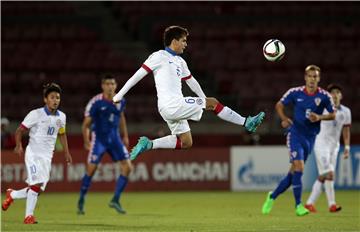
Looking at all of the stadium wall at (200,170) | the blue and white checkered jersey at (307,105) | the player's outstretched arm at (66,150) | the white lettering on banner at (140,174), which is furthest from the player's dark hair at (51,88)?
the white lettering on banner at (140,174)

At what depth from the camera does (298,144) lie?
13703 millimetres

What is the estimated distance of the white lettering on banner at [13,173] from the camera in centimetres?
2100

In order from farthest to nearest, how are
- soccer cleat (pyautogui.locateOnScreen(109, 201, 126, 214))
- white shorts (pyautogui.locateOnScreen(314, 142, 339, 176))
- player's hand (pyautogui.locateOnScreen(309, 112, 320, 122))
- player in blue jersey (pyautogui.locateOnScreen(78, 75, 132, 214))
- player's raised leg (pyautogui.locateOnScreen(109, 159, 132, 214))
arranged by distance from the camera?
player in blue jersey (pyautogui.locateOnScreen(78, 75, 132, 214))
white shorts (pyautogui.locateOnScreen(314, 142, 339, 176))
player's raised leg (pyautogui.locateOnScreen(109, 159, 132, 214))
soccer cleat (pyautogui.locateOnScreen(109, 201, 126, 214))
player's hand (pyautogui.locateOnScreen(309, 112, 320, 122))

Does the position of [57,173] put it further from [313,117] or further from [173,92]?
[173,92]

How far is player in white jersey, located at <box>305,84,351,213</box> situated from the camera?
14.7 m

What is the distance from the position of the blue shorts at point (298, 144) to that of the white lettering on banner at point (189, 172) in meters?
7.85

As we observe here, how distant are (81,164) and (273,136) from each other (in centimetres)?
550

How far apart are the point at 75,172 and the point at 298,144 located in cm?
902

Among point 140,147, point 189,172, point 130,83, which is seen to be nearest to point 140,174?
point 189,172

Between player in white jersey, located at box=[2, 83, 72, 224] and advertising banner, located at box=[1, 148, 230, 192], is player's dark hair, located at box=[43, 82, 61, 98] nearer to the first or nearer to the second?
player in white jersey, located at box=[2, 83, 72, 224]

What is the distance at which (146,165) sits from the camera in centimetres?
2159

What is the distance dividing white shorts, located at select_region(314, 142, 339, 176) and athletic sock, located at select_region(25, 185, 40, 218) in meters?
5.21

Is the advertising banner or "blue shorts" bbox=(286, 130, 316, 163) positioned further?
the advertising banner

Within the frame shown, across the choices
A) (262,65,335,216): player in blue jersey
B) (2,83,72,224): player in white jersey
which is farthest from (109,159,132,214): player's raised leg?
(262,65,335,216): player in blue jersey
